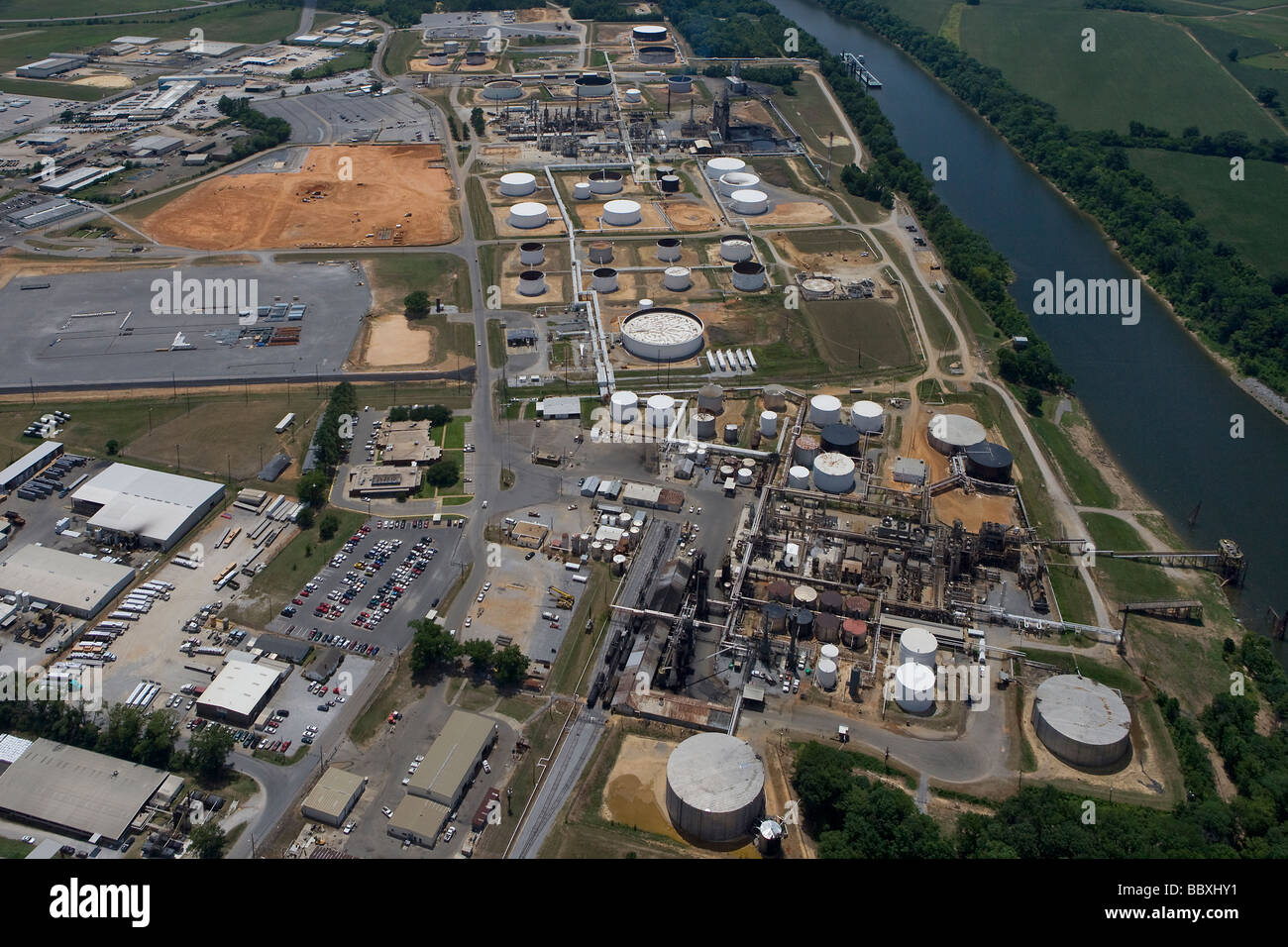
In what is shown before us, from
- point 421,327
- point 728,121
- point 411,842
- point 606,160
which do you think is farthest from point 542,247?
point 411,842

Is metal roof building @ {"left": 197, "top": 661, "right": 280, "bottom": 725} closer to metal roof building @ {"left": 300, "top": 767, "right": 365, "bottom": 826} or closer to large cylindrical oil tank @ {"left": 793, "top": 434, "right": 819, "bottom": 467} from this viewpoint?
metal roof building @ {"left": 300, "top": 767, "right": 365, "bottom": 826}

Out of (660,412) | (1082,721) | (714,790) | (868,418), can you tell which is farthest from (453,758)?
(868,418)

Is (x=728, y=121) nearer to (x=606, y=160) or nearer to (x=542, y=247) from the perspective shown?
(x=606, y=160)

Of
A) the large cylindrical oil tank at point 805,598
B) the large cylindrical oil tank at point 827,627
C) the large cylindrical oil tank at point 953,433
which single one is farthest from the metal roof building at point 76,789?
the large cylindrical oil tank at point 953,433

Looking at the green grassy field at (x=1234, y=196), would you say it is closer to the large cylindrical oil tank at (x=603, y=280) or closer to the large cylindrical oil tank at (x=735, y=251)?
the large cylindrical oil tank at (x=735, y=251)

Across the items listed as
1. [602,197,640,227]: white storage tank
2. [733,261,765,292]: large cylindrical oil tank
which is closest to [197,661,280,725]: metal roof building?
[733,261,765,292]: large cylindrical oil tank

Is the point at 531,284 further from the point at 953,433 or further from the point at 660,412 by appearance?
the point at 953,433
